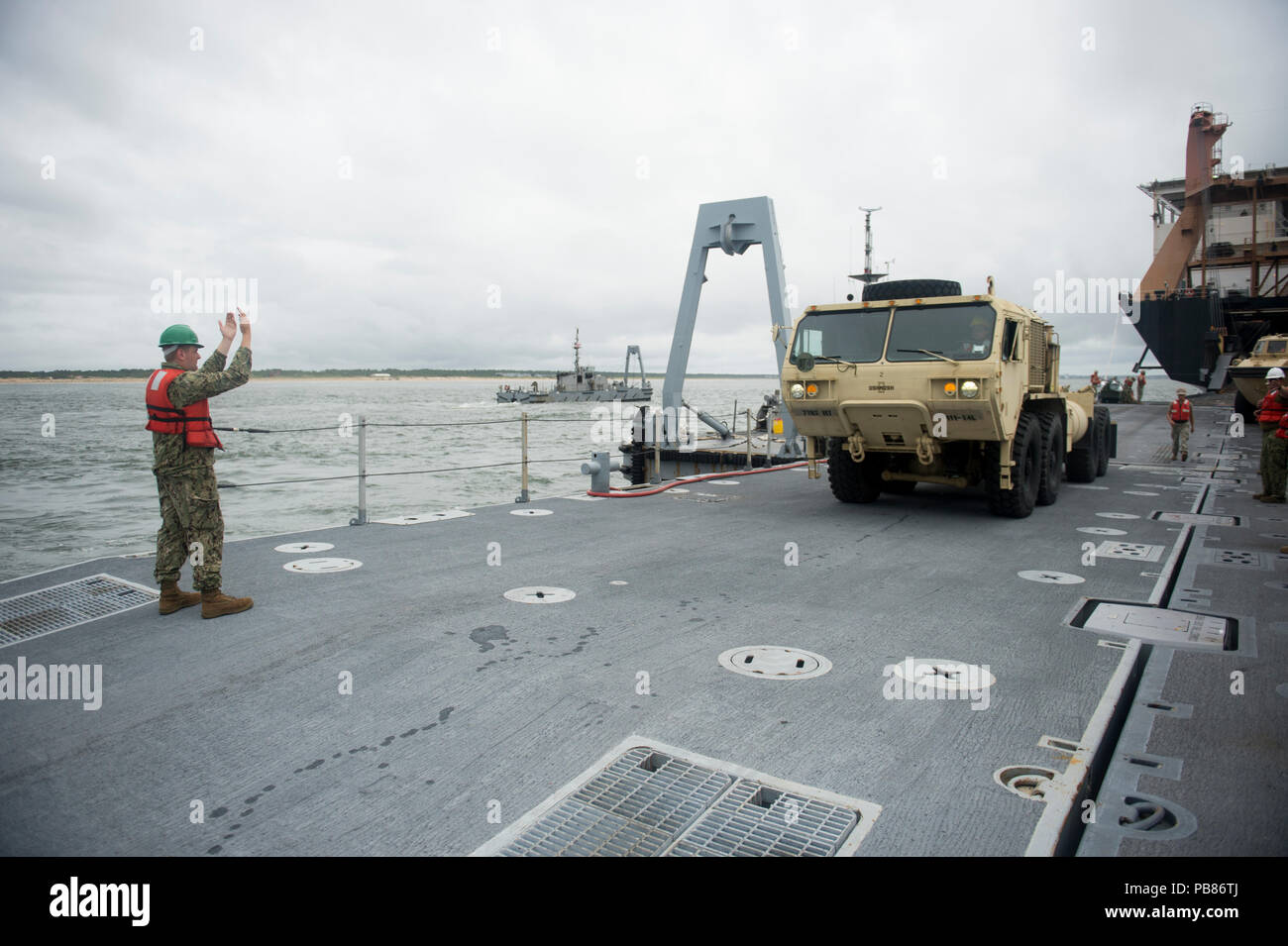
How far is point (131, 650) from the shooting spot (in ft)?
13.3

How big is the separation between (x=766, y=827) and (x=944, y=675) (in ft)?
5.64

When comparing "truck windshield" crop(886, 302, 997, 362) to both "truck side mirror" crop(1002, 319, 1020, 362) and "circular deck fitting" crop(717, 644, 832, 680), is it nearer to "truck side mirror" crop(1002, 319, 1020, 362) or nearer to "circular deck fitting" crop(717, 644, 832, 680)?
"truck side mirror" crop(1002, 319, 1020, 362)

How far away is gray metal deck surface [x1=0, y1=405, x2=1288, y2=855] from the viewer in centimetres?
249

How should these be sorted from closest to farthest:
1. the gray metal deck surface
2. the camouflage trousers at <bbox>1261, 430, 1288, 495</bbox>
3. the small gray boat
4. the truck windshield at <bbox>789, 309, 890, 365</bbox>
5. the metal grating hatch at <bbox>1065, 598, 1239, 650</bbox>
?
1. the gray metal deck surface
2. the metal grating hatch at <bbox>1065, 598, 1239, 650</bbox>
3. the truck windshield at <bbox>789, 309, 890, 365</bbox>
4. the camouflage trousers at <bbox>1261, 430, 1288, 495</bbox>
5. the small gray boat

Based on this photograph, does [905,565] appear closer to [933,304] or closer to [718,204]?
[933,304]

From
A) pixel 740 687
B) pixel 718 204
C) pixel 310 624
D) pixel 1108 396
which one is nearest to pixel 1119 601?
pixel 740 687

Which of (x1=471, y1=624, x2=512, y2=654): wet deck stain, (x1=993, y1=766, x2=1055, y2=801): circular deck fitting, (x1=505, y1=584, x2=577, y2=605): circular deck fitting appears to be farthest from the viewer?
(x1=505, y1=584, x2=577, y2=605): circular deck fitting

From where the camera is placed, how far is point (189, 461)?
4633 mm

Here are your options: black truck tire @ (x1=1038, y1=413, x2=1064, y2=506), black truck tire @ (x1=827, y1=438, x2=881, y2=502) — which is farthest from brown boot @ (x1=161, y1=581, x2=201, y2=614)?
black truck tire @ (x1=1038, y1=413, x2=1064, y2=506)

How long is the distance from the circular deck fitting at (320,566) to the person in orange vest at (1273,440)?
9076mm

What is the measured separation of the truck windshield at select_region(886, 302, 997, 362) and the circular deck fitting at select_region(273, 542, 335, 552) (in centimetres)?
599

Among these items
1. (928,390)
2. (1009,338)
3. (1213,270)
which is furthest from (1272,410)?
(1213,270)
